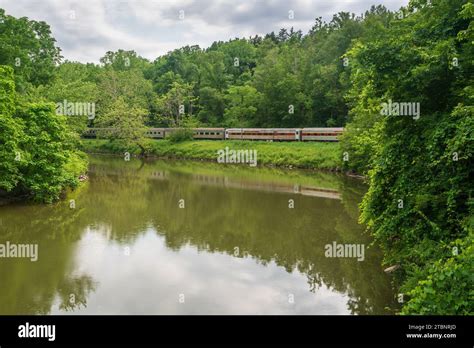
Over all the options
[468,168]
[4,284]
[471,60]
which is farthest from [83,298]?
[471,60]

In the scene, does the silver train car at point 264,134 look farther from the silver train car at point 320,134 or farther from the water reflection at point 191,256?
the water reflection at point 191,256

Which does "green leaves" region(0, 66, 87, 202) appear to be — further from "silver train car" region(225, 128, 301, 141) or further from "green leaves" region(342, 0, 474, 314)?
"silver train car" region(225, 128, 301, 141)

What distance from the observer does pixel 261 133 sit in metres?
46.4

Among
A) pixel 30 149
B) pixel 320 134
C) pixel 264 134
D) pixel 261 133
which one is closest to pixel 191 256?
pixel 30 149

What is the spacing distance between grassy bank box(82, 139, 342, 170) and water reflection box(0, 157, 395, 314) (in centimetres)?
1210

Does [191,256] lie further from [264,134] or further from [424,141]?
[264,134]

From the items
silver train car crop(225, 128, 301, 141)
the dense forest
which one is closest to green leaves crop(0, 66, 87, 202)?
the dense forest

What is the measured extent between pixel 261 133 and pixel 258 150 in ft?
12.6

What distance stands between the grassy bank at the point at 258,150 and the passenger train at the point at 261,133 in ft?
4.17

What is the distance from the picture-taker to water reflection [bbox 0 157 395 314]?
9.74m
